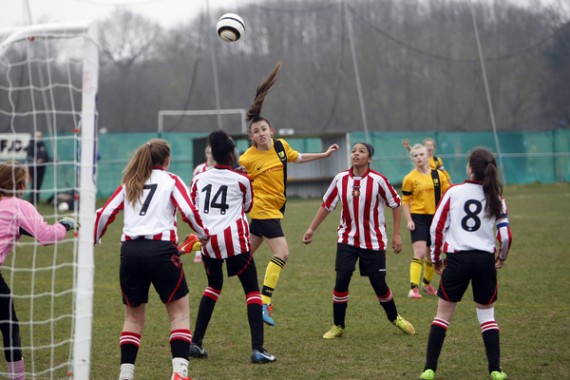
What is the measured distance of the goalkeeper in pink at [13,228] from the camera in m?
4.89

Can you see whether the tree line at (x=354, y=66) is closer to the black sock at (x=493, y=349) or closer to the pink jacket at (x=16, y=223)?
the pink jacket at (x=16, y=223)

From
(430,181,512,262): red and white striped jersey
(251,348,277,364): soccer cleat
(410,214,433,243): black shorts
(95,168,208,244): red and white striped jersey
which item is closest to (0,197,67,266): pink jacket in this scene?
(95,168,208,244): red and white striped jersey

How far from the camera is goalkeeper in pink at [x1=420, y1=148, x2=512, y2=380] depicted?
497 cm

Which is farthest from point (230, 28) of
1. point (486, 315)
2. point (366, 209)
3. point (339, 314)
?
point (486, 315)

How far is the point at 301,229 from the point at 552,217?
602 centimetres

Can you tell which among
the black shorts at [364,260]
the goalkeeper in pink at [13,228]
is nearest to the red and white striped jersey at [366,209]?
the black shorts at [364,260]

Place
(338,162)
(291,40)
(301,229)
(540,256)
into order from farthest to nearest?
(291,40) < (338,162) < (301,229) < (540,256)

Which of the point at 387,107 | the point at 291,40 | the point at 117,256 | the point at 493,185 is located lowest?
the point at 117,256

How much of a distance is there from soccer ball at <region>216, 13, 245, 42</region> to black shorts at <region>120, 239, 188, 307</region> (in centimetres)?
368

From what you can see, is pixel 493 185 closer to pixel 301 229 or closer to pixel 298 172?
pixel 301 229

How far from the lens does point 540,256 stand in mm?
11453

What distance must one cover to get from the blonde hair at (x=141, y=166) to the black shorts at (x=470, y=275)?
2146mm

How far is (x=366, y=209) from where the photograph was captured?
662 cm

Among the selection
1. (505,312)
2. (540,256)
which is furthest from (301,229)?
(505,312)
